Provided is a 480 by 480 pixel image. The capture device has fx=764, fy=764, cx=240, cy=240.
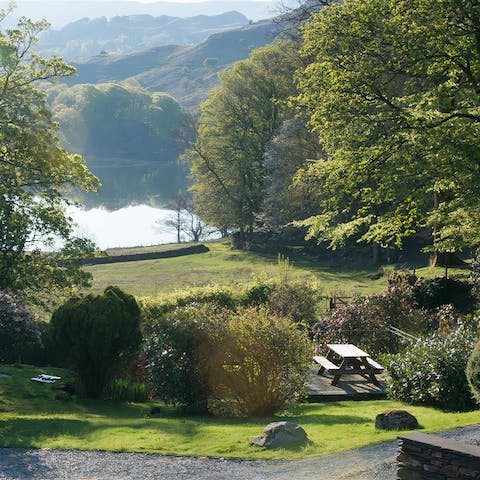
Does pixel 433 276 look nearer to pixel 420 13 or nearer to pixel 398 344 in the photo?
pixel 398 344

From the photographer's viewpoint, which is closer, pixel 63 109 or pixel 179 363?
pixel 179 363

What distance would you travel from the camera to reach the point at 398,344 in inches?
1029

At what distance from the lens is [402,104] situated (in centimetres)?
2572

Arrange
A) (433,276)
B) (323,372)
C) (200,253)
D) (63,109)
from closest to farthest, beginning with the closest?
(323,372) → (433,276) → (200,253) → (63,109)

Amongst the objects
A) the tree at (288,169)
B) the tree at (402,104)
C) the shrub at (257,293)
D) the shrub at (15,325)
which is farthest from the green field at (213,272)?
the shrub at (15,325)

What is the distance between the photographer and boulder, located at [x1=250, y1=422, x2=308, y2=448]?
→ 558 inches

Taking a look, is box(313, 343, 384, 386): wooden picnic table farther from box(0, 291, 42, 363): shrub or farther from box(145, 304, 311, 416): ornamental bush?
box(0, 291, 42, 363): shrub

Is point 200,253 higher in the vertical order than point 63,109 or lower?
lower

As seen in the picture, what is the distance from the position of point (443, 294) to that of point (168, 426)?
1583cm

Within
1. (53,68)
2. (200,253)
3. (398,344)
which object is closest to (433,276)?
(398,344)

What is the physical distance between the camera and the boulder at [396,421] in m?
14.6

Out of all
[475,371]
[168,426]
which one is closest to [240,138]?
[168,426]

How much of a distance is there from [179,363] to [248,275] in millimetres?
30605

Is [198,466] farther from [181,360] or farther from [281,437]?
[181,360]
